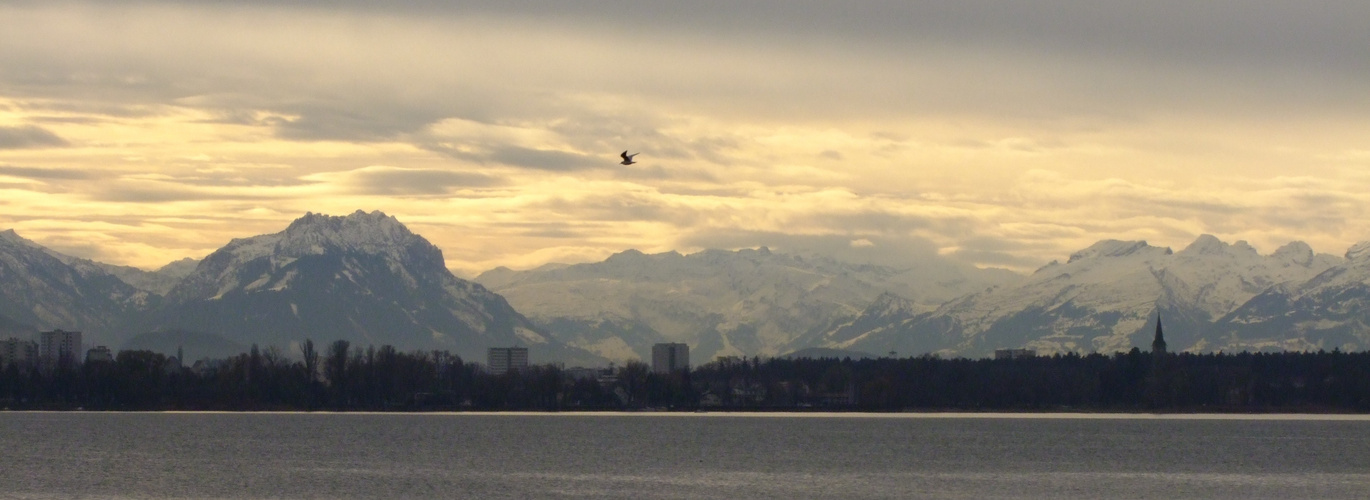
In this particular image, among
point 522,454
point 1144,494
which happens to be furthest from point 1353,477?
point 522,454

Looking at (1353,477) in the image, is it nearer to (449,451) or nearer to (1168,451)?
(1168,451)

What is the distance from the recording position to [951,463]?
6521 inches

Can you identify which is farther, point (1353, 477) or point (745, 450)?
point (745, 450)

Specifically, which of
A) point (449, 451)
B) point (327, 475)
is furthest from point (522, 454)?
point (327, 475)

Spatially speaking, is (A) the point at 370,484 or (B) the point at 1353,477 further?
(B) the point at 1353,477

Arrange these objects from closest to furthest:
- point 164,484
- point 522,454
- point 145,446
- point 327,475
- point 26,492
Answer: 1. point 26,492
2. point 164,484
3. point 327,475
4. point 522,454
5. point 145,446

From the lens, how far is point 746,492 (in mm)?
127625

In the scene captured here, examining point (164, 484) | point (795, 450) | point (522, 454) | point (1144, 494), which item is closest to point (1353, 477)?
point (1144, 494)

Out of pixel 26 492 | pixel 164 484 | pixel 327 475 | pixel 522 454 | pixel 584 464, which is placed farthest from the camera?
pixel 522 454

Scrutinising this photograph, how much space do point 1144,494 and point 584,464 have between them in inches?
2150

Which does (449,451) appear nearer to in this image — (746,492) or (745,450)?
(745,450)

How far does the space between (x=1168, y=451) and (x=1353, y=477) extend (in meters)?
45.1

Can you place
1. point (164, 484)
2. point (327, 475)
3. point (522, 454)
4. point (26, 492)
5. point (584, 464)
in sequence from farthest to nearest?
point (522, 454) < point (584, 464) < point (327, 475) < point (164, 484) < point (26, 492)

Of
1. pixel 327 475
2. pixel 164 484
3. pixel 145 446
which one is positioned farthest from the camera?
pixel 145 446
